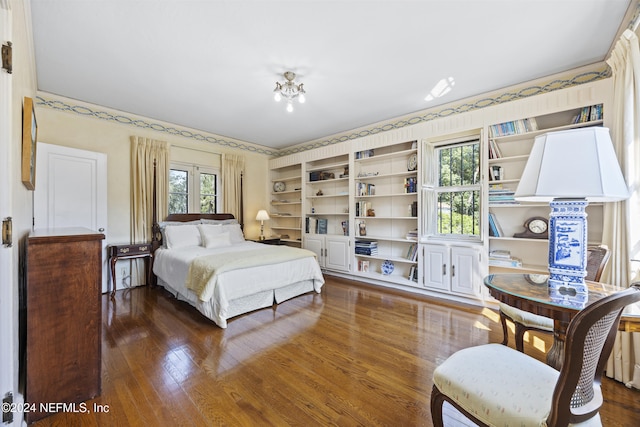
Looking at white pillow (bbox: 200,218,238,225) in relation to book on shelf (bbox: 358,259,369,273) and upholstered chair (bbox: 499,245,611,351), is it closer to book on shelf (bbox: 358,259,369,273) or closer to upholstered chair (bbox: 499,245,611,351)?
book on shelf (bbox: 358,259,369,273)

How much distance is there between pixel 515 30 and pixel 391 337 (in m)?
2.82

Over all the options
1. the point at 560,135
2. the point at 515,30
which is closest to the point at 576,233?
the point at 560,135

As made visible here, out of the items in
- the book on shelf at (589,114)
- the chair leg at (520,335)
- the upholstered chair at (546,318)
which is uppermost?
the book on shelf at (589,114)

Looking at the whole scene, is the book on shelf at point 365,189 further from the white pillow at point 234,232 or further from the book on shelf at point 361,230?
the white pillow at point 234,232

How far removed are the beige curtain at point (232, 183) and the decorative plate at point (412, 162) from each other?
3231mm

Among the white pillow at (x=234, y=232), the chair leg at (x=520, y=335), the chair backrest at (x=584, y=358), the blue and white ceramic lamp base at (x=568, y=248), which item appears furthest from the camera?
the white pillow at (x=234, y=232)

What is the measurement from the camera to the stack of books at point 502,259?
295cm

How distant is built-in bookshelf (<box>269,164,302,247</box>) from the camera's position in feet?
18.5

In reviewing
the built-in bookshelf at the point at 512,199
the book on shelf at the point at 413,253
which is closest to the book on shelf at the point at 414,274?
the book on shelf at the point at 413,253

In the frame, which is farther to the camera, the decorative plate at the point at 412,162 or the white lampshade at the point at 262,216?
the white lampshade at the point at 262,216

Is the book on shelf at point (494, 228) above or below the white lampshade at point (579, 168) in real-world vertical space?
below

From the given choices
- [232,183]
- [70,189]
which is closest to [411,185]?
[232,183]

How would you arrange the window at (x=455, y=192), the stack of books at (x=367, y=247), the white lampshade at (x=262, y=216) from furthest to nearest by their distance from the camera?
the white lampshade at (x=262, y=216)
the stack of books at (x=367, y=247)
the window at (x=455, y=192)

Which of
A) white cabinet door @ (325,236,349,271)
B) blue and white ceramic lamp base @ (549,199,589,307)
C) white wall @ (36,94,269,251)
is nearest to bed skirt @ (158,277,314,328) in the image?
white cabinet door @ (325,236,349,271)
